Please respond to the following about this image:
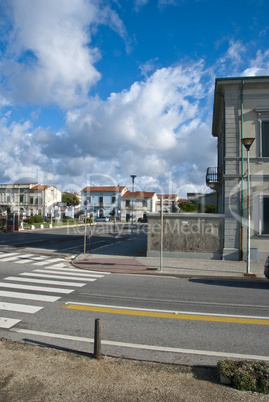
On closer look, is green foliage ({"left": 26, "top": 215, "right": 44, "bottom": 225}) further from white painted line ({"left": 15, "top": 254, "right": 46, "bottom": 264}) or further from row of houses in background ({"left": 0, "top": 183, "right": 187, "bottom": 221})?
white painted line ({"left": 15, "top": 254, "right": 46, "bottom": 264})

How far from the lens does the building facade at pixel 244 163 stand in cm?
1581

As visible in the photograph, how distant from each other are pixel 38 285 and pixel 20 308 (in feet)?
8.46

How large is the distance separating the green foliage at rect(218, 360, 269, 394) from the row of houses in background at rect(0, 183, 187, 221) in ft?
238

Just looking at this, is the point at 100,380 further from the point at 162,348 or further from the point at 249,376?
the point at 249,376

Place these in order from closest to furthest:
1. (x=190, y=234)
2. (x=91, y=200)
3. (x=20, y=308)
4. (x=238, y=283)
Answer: (x=20, y=308) < (x=238, y=283) < (x=190, y=234) < (x=91, y=200)

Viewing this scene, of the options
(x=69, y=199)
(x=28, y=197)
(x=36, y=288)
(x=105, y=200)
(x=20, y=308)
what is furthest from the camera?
(x=69, y=199)

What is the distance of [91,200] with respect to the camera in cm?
8012

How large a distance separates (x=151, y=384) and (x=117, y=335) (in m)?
1.84

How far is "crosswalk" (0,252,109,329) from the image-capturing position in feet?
23.6

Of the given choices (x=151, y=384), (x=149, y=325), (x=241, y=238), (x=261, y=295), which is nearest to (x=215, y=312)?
(x=149, y=325)

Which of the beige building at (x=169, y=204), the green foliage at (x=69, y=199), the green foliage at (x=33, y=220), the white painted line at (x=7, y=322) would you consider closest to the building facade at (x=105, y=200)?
the green foliage at (x=69, y=199)

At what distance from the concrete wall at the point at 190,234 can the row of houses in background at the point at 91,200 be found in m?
59.7

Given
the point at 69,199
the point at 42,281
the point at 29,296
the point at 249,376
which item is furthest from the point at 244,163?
the point at 69,199

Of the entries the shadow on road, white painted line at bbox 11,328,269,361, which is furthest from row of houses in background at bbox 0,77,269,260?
white painted line at bbox 11,328,269,361
